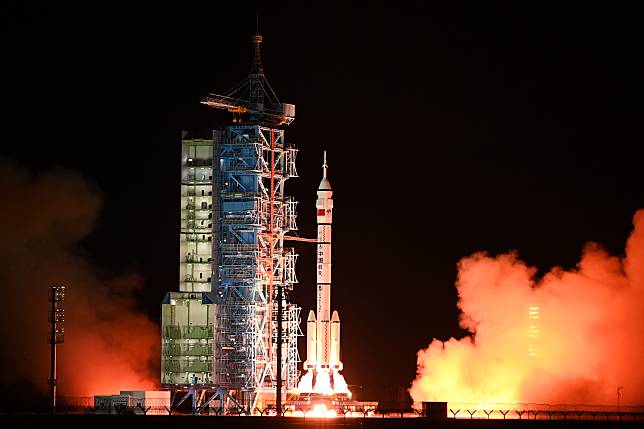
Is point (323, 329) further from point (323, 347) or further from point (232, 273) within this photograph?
point (232, 273)

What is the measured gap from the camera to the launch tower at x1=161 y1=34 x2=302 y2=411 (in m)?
76.6

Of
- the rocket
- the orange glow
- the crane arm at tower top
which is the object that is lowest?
the orange glow

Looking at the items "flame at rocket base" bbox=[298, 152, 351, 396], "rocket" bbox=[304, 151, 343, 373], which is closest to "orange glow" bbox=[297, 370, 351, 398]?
"flame at rocket base" bbox=[298, 152, 351, 396]

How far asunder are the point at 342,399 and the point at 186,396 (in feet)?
22.0

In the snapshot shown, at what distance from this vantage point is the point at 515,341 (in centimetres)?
8094

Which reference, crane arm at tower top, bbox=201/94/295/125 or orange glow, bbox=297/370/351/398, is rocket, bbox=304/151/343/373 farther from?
crane arm at tower top, bbox=201/94/295/125

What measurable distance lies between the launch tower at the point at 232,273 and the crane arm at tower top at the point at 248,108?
84 mm

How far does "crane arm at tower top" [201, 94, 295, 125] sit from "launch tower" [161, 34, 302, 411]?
84 mm

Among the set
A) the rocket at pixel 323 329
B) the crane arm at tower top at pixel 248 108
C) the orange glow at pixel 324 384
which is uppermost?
the crane arm at tower top at pixel 248 108

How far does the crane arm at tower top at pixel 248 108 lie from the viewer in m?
78.0

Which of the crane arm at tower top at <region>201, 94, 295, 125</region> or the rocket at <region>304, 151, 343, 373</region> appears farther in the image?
the crane arm at tower top at <region>201, 94, 295, 125</region>

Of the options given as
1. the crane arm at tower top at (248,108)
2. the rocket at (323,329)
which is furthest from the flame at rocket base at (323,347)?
the crane arm at tower top at (248,108)

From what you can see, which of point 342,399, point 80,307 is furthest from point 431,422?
point 80,307

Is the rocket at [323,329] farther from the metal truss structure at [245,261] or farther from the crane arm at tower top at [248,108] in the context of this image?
the crane arm at tower top at [248,108]
